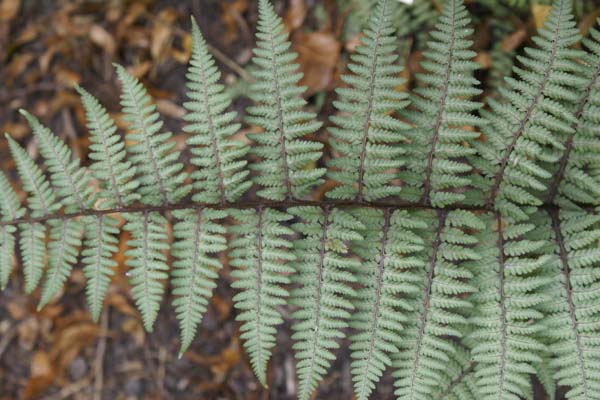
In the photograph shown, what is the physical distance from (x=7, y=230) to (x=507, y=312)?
7.03 feet

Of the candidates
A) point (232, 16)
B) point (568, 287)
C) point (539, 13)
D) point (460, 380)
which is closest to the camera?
point (568, 287)

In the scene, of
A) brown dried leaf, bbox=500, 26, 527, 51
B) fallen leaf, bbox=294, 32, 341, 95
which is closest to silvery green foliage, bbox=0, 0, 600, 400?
brown dried leaf, bbox=500, 26, 527, 51

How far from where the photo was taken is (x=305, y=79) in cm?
365

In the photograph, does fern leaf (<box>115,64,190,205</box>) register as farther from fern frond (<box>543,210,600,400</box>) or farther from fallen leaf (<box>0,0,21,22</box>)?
fallen leaf (<box>0,0,21,22</box>)

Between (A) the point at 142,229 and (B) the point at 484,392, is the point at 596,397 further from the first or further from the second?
(A) the point at 142,229

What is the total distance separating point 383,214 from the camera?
8.00 feet

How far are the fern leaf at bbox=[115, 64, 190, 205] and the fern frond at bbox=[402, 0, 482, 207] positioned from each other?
1.00 m

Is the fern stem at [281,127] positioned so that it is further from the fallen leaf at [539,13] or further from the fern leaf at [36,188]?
the fallen leaf at [539,13]

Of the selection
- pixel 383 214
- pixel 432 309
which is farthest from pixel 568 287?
pixel 383 214

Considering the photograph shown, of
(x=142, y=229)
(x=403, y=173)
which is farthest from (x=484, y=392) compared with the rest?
(x=142, y=229)

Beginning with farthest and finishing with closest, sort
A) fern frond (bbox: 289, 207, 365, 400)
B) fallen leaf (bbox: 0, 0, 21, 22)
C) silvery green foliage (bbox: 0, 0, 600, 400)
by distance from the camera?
fallen leaf (bbox: 0, 0, 21, 22) → fern frond (bbox: 289, 207, 365, 400) → silvery green foliage (bbox: 0, 0, 600, 400)

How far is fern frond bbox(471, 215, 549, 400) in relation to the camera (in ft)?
7.41

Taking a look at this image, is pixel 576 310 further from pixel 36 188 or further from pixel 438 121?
pixel 36 188

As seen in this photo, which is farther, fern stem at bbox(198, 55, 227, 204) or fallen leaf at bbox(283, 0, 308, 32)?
fallen leaf at bbox(283, 0, 308, 32)
